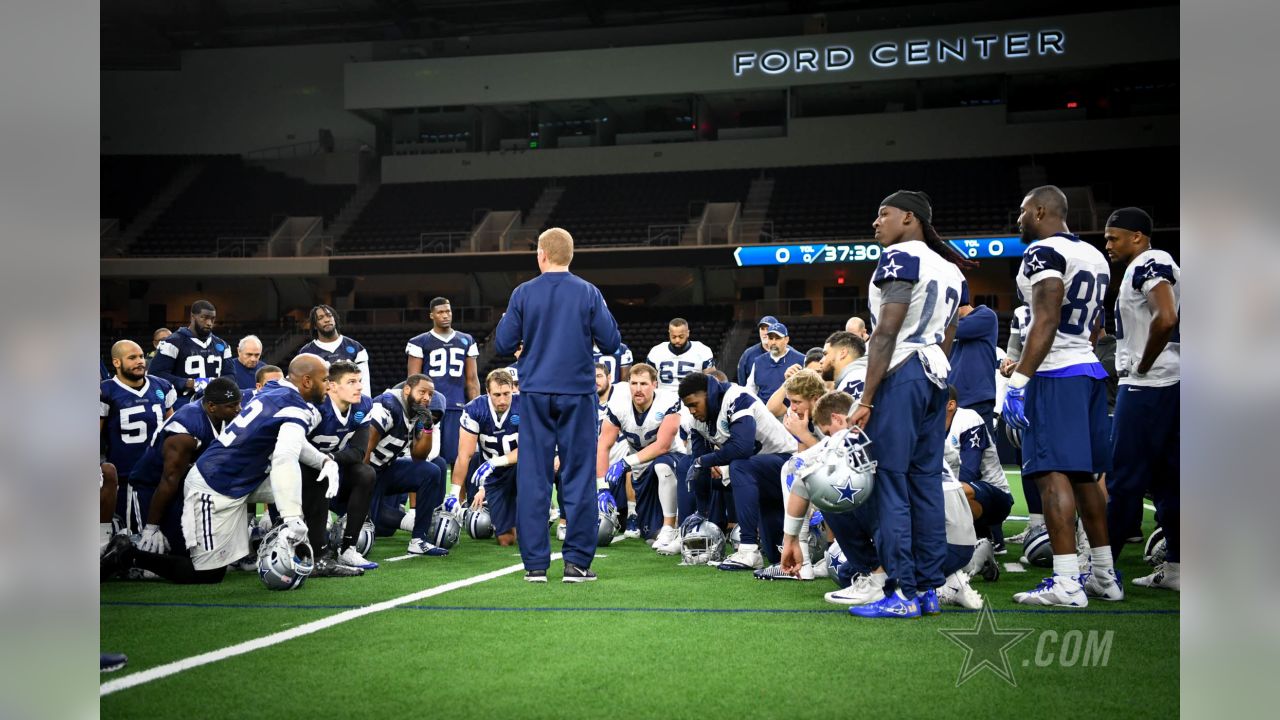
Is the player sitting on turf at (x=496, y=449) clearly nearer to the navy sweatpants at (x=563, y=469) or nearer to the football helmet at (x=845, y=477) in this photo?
the navy sweatpants at (x=563, y=469)

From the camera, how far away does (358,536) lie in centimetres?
697

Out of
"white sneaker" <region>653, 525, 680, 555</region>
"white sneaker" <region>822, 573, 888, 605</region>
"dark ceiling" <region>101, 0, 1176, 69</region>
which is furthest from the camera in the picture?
"dark ceiling" <region>101, 0, 1176, 69</region>

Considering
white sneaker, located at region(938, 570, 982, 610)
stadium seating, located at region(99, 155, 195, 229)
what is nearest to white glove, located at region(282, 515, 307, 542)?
white sneaker, located at region(938, 570, 982, 610)

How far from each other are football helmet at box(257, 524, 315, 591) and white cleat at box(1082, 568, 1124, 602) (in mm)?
3952

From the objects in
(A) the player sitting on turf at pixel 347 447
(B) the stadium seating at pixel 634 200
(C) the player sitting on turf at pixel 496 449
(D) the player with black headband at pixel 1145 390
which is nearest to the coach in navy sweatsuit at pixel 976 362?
(D) the player with black headband at pixel 1145 390

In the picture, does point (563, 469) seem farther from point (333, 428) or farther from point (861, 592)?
point (861, 592)

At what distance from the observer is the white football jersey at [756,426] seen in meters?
6.74

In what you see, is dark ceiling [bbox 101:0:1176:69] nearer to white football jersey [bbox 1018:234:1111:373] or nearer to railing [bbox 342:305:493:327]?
railing [bbox 342:305:493:327]

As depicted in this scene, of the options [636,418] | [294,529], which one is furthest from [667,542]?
[294,529]

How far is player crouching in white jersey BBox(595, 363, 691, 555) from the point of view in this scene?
7762mm

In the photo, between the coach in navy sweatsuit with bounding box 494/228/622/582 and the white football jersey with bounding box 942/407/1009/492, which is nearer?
the coach in navy sweatsuit with bounding box 494/228/622/582

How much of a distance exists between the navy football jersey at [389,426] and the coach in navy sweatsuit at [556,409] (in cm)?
139

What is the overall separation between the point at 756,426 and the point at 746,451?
0.17 metres
